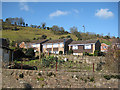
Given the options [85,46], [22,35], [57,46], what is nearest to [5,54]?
[57,46]

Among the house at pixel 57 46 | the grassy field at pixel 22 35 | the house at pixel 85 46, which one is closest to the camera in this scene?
the house at pixel 85 46

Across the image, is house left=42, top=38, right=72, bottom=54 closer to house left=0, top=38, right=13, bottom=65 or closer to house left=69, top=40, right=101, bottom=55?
house left=69, top=40, right=101, bottom=55

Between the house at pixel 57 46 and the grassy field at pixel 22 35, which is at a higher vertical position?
the grassy field at pixel 22 35

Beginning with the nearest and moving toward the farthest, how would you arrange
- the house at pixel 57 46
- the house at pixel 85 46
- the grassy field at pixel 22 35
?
the house at pixel 85 46 → the house at pixel 57 46 → the grassy field at pixel 22 35

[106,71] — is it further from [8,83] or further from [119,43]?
[8,83]

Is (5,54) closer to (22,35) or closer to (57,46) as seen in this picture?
(57,46)

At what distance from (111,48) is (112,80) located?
3.93 metres

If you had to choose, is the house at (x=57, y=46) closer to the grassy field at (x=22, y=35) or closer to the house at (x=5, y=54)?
the house at (x=5, y=54)

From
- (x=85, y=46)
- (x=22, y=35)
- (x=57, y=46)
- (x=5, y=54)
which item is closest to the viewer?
(x=5, y=54)

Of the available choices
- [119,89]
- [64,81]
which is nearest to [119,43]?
[119,89]

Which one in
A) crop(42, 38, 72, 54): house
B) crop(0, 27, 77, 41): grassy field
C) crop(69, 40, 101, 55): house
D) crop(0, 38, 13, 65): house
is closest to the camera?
crop(0, 38, 13, 65): house

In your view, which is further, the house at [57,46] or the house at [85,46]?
the house at [57,46]

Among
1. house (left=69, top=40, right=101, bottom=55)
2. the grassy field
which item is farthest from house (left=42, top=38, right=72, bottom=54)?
the grassy field

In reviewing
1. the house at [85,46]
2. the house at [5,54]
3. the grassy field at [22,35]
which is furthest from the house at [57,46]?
the grassy field at [22,35]
